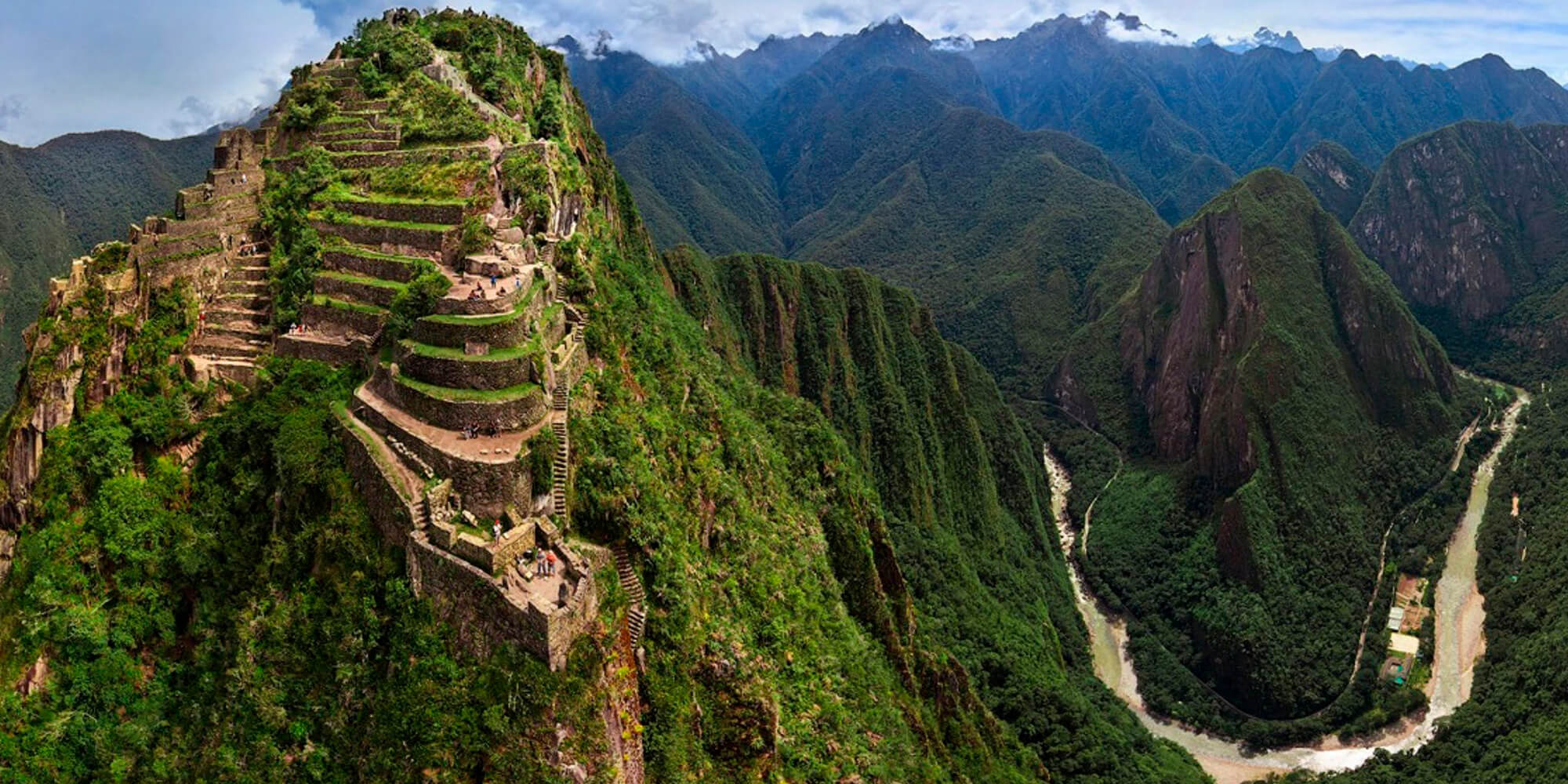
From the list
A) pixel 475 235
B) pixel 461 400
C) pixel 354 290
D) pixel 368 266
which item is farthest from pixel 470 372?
pixel 368 266

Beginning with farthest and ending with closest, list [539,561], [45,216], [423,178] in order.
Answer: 1. [45,216]
2. [423,178]
3. [539,561]

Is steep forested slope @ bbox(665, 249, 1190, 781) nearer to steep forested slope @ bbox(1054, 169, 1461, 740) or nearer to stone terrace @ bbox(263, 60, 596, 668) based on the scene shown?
steep forested slope @ bbox(1054, 169, 1461, 740)

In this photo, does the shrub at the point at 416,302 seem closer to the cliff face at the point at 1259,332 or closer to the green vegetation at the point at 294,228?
the green vegetation at the point at 294,228

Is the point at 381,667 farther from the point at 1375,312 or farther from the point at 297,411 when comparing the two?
the point at 1375,312

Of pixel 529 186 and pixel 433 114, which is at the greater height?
pixel 433 114

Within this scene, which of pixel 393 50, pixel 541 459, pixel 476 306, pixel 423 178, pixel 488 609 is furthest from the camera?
pixel 393 50

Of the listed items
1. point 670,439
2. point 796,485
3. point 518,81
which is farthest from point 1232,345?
point 670,439

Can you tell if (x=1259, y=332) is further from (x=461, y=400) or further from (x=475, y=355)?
(x=461, y=400)
